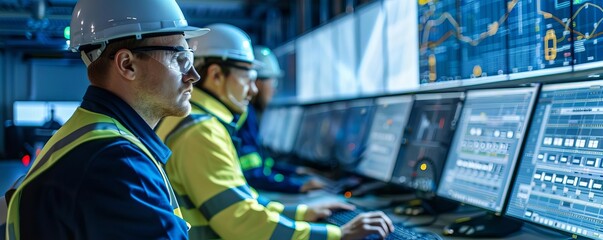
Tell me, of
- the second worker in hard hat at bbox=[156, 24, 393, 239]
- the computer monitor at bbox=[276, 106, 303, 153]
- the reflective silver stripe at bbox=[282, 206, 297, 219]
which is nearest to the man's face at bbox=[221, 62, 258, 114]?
the second worker in hard hat at bbox=[156, 24, 393, 239]

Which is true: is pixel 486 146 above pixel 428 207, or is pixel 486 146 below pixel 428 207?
above

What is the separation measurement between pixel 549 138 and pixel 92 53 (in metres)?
1.22

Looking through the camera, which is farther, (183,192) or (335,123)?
(335,123)

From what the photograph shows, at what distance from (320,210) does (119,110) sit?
1000 mm

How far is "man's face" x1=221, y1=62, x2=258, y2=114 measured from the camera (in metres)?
2.11

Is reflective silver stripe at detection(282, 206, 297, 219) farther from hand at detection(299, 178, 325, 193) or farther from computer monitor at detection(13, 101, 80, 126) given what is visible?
computer monitor at detection(13, 101, 80, 126)

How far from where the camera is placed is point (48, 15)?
3367mm

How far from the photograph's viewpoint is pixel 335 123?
3391 millimetres

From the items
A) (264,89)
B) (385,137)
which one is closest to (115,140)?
(385,137)

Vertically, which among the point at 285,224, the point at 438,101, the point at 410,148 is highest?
the point at 438,101

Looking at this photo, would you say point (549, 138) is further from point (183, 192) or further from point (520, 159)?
point (183, 192)

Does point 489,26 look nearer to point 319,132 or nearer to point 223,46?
→ point 223,46

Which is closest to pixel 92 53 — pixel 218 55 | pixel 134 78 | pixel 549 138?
pixel 134 78

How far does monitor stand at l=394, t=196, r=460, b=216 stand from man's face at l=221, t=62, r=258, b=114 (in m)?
0.70
